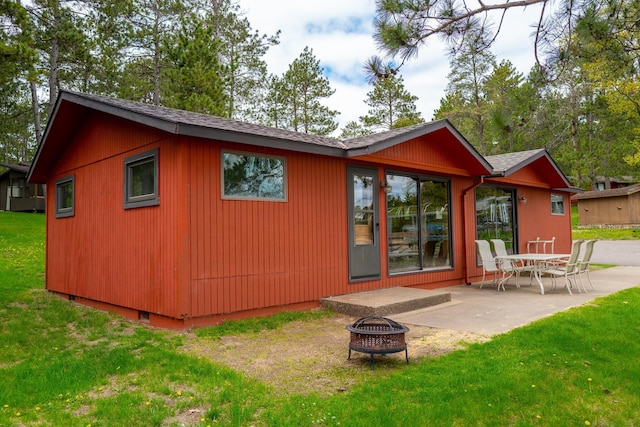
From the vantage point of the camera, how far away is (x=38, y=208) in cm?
2656

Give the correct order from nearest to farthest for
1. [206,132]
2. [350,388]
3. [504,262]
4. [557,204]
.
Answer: [350,388] < [206,132] < [504,262] < [557,204]

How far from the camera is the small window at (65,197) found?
830 centimetres

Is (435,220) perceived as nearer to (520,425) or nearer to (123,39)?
(520,425)

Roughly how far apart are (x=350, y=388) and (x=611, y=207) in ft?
95.5

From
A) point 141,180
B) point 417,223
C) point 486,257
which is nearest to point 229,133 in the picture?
point 141,180

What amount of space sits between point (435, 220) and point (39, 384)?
718 centimetres

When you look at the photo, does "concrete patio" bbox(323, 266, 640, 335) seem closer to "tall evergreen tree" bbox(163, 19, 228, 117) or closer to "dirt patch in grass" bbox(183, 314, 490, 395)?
"dirt patch in grass" bbox(183, 314, 490, 395)

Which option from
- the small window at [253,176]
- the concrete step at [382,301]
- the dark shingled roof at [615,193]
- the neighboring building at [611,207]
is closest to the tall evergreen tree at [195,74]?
the small window at [253,176]

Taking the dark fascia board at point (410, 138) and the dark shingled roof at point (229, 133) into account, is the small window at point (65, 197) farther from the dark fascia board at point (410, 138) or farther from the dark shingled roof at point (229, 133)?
the dark fascia board at point (410, 138)

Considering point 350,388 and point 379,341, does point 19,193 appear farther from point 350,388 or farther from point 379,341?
point 350,388

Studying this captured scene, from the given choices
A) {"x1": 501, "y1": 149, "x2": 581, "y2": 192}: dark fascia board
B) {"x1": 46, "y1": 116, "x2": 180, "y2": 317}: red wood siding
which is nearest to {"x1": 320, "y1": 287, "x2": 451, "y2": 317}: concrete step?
{"x1": 46, "y1": 116, "x2": 180, "y2": 317}: red wood siding

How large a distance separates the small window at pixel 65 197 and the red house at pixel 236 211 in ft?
0.14

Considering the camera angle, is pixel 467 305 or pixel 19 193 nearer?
pixel 467 305

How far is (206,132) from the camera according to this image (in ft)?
17.5
